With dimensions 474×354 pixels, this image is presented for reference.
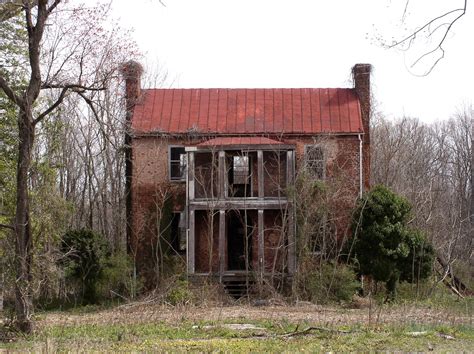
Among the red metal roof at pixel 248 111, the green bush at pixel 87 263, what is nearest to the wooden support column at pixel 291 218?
the red metal roof at pixel 248 111

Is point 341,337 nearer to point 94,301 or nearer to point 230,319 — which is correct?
Result: point 230,319

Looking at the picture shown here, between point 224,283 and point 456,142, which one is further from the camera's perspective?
point 456,142

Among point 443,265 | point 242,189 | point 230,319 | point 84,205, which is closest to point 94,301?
point 242,189

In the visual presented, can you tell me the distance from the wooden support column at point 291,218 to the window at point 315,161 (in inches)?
33.6

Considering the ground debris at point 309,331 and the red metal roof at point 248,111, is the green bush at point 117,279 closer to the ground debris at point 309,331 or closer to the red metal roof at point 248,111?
the red metal roof at point 248,111

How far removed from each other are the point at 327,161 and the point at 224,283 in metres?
6.45

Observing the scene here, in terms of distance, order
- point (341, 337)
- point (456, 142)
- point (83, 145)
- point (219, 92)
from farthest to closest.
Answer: point (456, 142) → point (83, 145) → point (219, 92) → point (341, 337)

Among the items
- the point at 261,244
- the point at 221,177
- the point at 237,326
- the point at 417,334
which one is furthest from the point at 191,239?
the point at 417,334

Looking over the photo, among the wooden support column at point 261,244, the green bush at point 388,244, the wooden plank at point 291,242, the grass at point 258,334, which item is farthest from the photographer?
the wooden plank at point 291,242

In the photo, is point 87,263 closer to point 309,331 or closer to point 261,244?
point 261,244

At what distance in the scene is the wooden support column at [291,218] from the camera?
27.3 metres

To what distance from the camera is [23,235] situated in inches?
640

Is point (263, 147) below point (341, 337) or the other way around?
the other way around

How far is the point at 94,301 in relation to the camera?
27.8m
